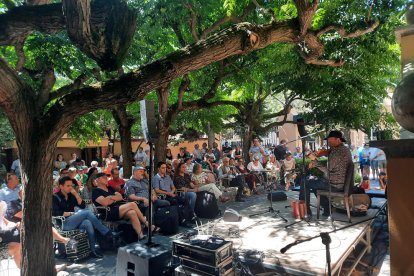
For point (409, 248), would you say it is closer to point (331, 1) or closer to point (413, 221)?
point (413, 221)

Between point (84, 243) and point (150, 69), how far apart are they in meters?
3.67

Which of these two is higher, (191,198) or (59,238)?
(191,198)

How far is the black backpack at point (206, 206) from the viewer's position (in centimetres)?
815

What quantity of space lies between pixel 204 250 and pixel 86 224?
2846 millimetres

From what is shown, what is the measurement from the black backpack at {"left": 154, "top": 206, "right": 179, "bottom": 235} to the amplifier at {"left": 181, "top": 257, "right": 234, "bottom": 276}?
249cm

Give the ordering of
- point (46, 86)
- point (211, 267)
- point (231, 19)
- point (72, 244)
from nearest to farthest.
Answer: point (211, 267) → point (46, 86) → point (72, 244) → point (231, 19)

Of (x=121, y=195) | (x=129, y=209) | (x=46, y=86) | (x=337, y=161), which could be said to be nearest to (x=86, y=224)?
(x=129, y=209)

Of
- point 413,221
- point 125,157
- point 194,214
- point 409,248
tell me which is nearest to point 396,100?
point 413,221

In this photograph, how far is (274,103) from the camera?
39.2m

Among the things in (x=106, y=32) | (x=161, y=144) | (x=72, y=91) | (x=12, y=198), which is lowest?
(x=12, y=198)

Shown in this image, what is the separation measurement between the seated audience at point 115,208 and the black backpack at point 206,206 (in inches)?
73.1

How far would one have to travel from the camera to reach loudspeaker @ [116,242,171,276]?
13.0 ft

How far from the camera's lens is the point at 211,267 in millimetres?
3955

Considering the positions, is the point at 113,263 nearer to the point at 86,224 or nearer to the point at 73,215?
the point at 86,224
